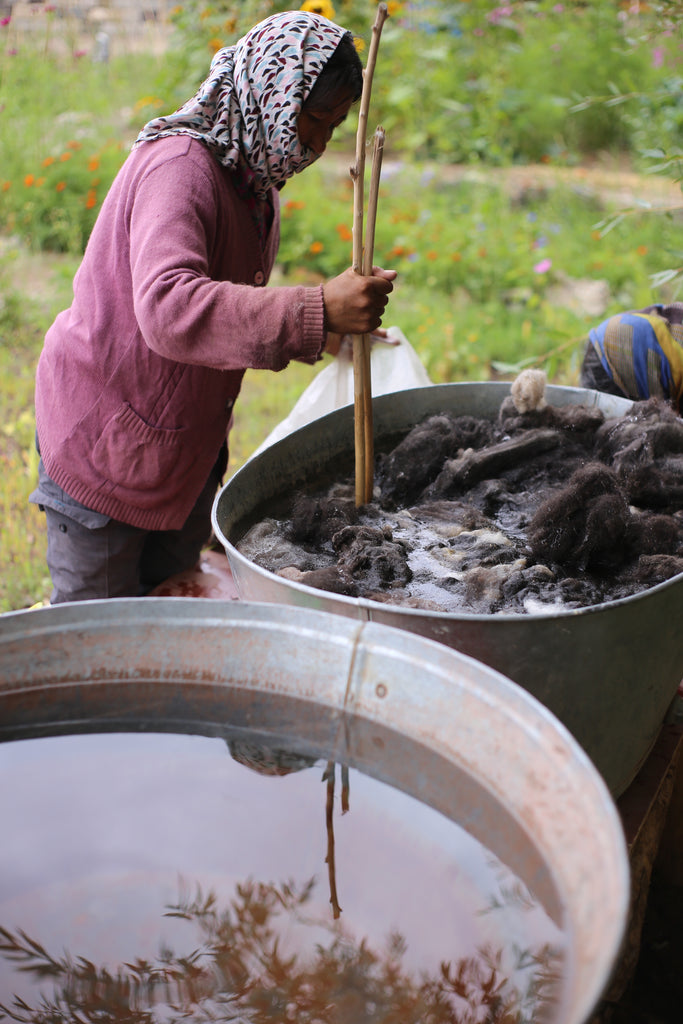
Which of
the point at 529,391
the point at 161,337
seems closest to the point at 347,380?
the point at 529,391

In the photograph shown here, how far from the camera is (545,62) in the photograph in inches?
263

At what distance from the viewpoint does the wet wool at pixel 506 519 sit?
4.97 feet

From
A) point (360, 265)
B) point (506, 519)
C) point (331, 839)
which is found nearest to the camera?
point (331, 839)

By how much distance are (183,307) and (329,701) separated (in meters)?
0.72

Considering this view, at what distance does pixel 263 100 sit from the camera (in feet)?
5.40

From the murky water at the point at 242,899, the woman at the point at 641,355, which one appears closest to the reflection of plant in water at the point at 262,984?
the murky water at the point at 242,899

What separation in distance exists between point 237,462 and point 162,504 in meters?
1.70

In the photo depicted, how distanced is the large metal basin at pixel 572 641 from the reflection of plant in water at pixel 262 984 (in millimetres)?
415

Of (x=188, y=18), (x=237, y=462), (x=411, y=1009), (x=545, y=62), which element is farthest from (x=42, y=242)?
(x=411, y=1009)

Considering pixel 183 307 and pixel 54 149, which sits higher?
pixel 54 149

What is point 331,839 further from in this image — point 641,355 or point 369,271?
point 641,355

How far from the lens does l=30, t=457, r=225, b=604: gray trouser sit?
2.00 meters

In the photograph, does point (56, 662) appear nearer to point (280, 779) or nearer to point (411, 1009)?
point (280, 779)

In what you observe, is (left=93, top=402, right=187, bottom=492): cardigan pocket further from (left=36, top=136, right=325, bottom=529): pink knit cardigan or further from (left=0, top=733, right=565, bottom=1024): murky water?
(left=0, top=733, right=565, bottom=1024): murky water
